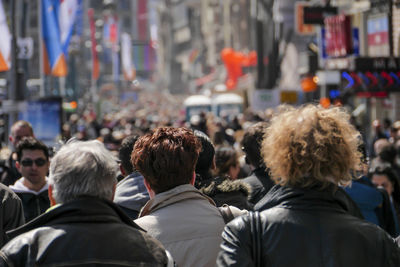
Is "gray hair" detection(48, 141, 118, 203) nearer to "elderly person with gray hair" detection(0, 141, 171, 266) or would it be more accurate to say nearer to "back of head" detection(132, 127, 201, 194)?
"elderly person with gray hair" detection(0, 141, 171, 266)

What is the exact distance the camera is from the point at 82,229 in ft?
10.8

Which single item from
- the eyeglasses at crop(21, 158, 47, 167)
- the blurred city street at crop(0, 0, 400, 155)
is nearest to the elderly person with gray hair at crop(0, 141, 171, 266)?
the blurred city street at crop(0, 0, 400, 155)

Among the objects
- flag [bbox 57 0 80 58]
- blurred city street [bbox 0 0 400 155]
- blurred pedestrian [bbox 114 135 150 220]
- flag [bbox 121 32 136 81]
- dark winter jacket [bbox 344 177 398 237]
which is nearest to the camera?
blurred pedestrian [bbox 114 135 150 220]

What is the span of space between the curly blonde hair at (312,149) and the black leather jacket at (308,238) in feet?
0.24

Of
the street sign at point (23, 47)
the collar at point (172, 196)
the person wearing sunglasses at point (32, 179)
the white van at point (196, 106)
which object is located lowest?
the white van at point (196, 106)

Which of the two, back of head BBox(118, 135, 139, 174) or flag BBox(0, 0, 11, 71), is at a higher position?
flag BBox(0, 0, 11, 71)

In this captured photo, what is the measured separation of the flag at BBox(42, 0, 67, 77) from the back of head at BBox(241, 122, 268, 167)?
11474 millimetres

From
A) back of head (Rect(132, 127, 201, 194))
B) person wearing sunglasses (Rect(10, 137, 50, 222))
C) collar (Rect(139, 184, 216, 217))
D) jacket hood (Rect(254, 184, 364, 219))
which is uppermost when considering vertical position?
back of head (Rect(132, 127, 201, 194))

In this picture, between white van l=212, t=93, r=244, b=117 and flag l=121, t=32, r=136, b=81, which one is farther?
flag l=121, t=32, r=136, b=81

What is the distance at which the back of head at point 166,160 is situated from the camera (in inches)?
164

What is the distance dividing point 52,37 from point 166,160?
1342 centimetres

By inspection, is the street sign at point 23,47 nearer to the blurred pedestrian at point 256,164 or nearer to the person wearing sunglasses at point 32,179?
the person wearing sunglasses at point 32,179

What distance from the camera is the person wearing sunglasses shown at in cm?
658

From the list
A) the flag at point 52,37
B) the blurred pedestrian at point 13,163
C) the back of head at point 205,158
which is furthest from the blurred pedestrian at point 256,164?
the flag at point 52,37
